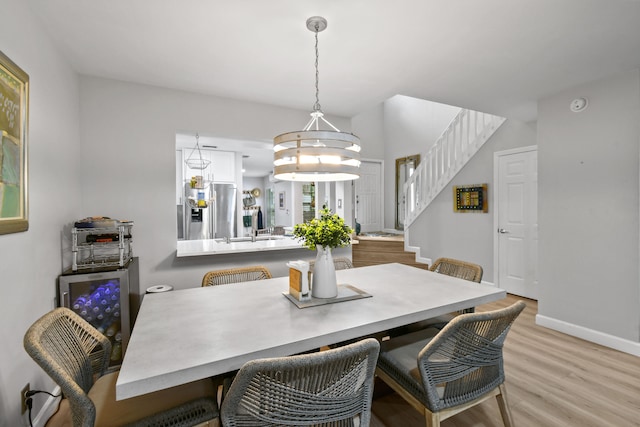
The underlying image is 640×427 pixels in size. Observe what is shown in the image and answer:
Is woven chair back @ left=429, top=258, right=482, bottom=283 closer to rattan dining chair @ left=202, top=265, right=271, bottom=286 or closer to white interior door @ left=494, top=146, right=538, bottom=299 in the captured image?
rattan dining chair @ left=202, top=265, right=271, bottom=286

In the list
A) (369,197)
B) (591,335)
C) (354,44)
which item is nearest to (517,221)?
(591,335)


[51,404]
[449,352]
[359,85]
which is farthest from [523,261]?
[51,404]

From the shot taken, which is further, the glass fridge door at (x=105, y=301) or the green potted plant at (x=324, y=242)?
the glass fridge door at (x=105, y=301)

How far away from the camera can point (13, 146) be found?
158 centimetres

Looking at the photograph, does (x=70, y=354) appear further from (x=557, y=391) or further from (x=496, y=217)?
(x=496, y=217)

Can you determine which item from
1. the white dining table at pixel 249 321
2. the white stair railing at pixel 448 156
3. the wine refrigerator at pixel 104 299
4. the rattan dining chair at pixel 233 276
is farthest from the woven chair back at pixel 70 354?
the white stair railing at pixel 448 156

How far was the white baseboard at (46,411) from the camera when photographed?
1.81m

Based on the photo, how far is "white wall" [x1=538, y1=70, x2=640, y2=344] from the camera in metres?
2.71

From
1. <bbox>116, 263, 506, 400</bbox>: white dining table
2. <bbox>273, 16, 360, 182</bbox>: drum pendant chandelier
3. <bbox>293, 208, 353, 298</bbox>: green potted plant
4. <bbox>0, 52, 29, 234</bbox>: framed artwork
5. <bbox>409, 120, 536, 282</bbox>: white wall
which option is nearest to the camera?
<bbox>116, 263, 506, 400</bbox>: white dining table

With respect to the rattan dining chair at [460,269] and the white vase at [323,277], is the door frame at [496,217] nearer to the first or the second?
the rattan dining chair at [460,269]

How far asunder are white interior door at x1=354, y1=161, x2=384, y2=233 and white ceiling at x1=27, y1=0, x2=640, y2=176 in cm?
349

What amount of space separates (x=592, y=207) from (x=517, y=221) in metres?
1.32

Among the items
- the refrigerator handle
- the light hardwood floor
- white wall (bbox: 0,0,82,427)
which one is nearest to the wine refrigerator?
white wall (bbox: 0,0,82,427)

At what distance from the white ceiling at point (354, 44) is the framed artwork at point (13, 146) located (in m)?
0.56
